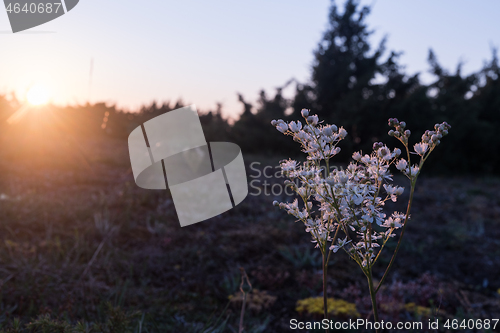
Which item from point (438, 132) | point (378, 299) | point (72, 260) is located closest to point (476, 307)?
point (378, 299)

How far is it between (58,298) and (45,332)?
4.34 feet

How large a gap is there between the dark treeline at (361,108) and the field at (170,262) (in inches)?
213

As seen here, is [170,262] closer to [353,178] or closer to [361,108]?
[353,178]

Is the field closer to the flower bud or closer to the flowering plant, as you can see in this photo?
the flowering plant

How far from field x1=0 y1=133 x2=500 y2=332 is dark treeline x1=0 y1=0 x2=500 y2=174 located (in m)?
5.40

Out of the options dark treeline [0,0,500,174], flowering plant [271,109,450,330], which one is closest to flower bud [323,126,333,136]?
flowering plant [271,109,450,330]

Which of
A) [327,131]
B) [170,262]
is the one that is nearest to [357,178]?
[327,131]

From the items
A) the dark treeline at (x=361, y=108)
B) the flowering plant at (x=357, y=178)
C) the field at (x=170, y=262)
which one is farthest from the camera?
the dark treeline at (x=361, y=108)

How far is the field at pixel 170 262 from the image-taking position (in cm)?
261

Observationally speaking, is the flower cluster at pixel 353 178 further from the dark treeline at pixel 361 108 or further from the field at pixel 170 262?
the dark treeline at pixel 361 108

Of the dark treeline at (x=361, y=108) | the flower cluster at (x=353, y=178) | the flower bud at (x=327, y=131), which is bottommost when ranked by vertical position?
the dark treeline at (x=361, y=108)

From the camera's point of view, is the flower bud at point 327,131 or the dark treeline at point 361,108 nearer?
the flower bud at point 327,131

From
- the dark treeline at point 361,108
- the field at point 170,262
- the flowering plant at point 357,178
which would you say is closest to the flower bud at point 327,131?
the flowering plant at point 357,178

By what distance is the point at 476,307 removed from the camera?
3.18 metres
